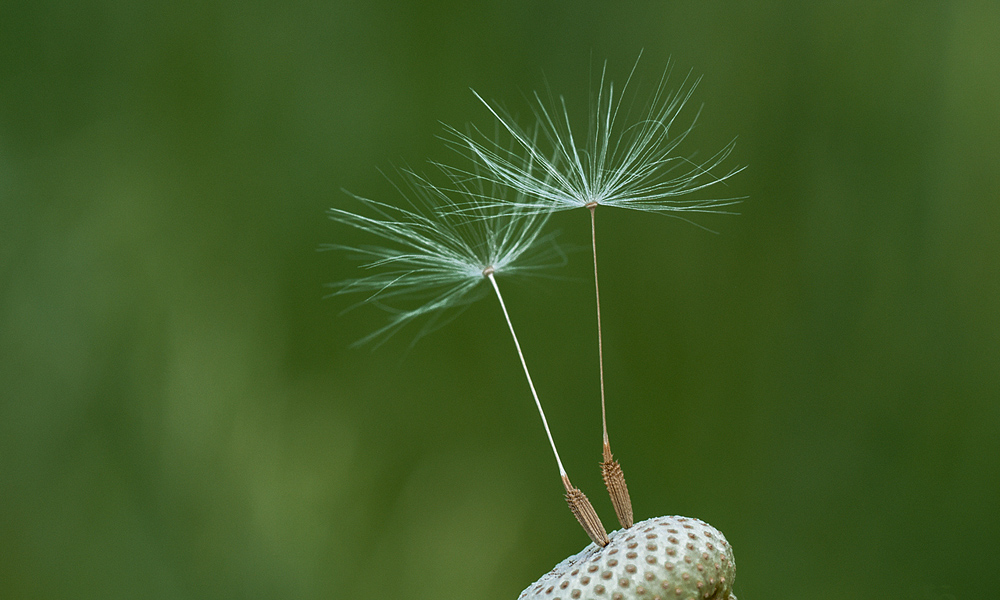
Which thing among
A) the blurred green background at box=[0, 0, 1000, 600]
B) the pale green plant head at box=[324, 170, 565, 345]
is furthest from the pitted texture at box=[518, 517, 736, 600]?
the blurred green background at box=[0, 0, 1000, 600]

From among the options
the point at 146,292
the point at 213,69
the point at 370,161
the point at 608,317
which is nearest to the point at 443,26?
the point at 370,161

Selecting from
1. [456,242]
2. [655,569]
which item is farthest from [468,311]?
[655,569]

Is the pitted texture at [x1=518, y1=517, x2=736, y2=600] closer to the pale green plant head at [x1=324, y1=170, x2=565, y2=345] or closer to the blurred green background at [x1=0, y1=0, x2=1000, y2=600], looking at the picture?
the pale green plant head at [x1=324, y1=170, x2=565, y2=345]

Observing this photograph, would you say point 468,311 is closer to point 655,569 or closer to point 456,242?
point 456,242

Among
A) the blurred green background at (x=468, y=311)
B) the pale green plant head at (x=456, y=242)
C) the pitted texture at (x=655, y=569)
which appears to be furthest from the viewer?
the blurred green background at (x=468, y=311)

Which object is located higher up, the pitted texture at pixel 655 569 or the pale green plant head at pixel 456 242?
the pale green plant head at pixel 456 242

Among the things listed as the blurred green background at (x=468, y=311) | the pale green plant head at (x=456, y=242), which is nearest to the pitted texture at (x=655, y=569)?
the pale green plant head at (x=456, y=242)

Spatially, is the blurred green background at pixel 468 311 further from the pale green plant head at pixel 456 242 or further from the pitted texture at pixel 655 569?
the pitted texture at pixel 655 569
